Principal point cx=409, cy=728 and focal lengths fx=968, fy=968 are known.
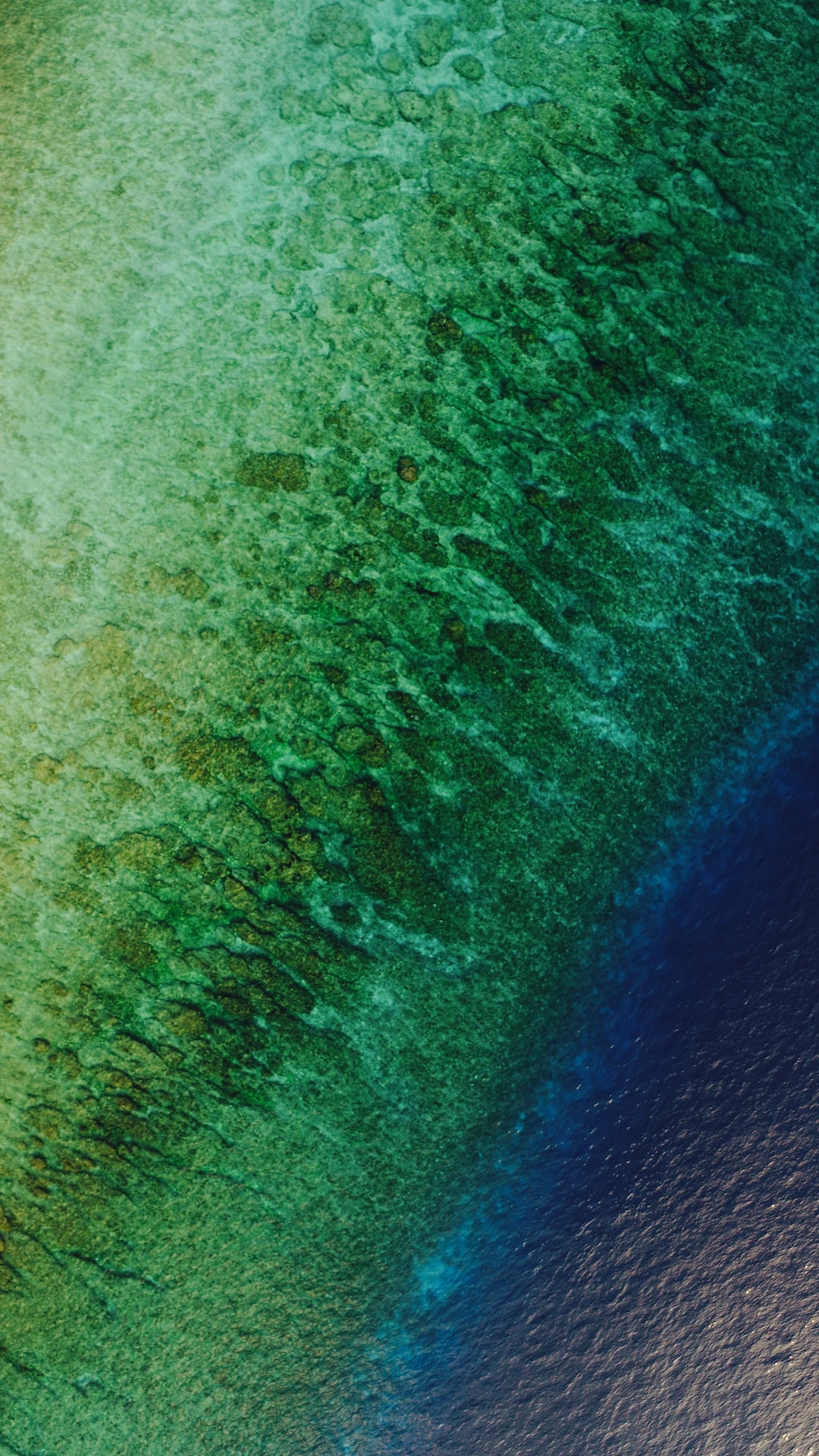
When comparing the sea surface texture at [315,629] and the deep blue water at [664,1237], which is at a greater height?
the sea surface texture at [315,629]

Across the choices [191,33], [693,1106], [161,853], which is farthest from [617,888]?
[191,33]

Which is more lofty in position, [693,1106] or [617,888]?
[617,888]

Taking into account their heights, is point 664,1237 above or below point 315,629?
below

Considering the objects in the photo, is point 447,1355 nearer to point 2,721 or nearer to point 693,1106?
point 693,1106

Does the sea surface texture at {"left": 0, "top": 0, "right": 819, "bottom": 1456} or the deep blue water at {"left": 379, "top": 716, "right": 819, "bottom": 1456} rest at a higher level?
the sea surface texture at {"left": 0, "top": 0, "right": 819, "bottom": 1456}

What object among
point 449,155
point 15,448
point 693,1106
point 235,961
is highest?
point 15,448
